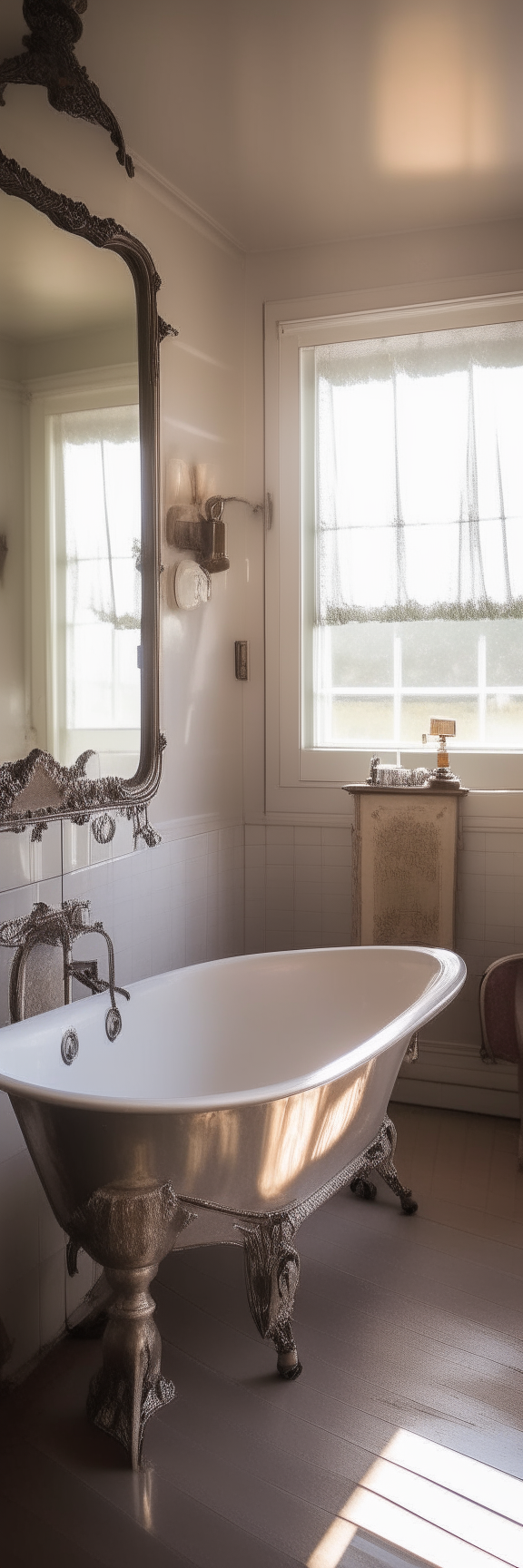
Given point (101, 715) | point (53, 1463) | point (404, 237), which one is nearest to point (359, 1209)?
point (53, 1463)

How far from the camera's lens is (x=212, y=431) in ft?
11.1

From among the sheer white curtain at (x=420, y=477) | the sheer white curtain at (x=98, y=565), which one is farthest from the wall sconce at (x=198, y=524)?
the sheer white curtain at (x=420, y=477)

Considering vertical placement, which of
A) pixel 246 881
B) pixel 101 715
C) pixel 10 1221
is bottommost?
pixel 10 1221

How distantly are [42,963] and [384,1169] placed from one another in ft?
3.63

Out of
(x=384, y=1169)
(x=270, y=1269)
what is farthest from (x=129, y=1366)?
(x=384, y=1169)

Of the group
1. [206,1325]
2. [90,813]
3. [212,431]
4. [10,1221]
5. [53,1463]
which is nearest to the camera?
[53,1463]

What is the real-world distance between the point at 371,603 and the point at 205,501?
68 cm

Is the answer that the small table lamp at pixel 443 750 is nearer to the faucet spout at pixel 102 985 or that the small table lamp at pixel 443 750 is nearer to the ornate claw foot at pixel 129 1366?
the faucet spout at pixel 102 985

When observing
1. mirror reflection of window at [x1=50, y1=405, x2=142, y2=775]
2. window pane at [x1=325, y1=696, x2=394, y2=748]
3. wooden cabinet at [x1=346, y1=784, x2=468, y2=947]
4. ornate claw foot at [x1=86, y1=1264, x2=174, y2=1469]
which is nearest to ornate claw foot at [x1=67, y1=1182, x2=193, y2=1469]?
ornate claw foot at [x1=86, y1=1264, x2=174, y2=1469]

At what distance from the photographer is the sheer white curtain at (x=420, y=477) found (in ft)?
11.2

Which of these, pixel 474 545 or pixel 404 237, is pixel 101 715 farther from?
pixel 404 237

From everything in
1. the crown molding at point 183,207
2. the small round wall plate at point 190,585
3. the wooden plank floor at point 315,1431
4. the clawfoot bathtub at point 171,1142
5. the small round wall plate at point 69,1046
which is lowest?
the wooden plank floor at point 315,1431

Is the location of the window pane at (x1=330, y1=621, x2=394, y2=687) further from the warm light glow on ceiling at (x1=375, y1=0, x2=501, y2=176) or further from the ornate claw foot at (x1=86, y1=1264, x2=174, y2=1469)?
the ornate claw foot at (x1=86, y1=1264, x2=174, y2=1469)

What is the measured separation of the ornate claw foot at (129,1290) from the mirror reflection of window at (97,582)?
3.23 ft
